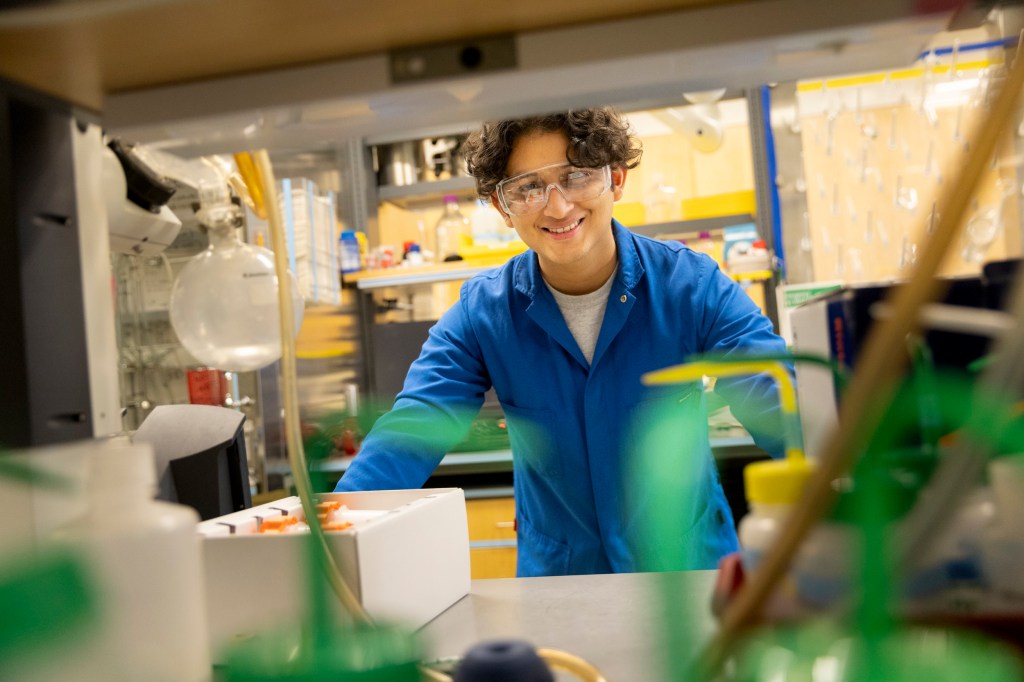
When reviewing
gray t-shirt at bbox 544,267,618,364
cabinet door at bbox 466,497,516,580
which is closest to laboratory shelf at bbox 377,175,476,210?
cabinet door at bbox 466,497,516,580

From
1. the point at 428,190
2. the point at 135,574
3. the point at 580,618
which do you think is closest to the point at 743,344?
the point at 580,618

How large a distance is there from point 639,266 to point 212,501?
0.94 meters

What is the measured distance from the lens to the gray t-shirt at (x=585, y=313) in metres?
1.70

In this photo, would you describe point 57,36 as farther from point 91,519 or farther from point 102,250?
point 91,519

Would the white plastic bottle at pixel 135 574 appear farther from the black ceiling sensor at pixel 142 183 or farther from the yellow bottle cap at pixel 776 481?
the black ceiling sensor at pixel 142 183

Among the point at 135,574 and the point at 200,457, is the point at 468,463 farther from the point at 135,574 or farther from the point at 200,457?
the point at 135,574

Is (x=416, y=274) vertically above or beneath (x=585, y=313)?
above

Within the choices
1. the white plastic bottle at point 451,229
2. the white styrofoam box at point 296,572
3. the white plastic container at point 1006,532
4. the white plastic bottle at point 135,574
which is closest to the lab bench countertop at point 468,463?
the white plastic bottle at point 451,229

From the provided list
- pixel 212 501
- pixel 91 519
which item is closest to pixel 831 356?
pixel 91 519

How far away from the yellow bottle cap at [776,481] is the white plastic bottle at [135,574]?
381 mm

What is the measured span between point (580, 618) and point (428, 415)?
73 cm

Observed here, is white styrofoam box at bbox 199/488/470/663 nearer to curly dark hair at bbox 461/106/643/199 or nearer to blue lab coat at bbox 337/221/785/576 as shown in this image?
blue lab coat at bbox 337/221/785/576

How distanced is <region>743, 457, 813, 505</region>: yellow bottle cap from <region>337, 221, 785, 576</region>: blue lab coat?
0.94 metres

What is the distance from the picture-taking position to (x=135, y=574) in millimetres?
531
